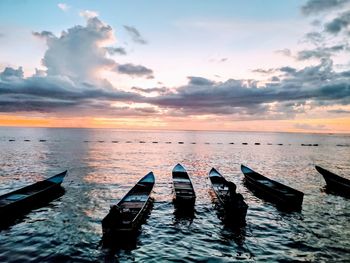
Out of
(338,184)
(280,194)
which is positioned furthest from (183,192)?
(338,184)

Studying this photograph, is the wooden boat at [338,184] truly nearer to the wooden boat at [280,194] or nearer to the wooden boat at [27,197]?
the wooden boat at [280,194]

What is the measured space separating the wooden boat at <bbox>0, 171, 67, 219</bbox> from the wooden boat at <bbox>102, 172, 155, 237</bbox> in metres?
8.82

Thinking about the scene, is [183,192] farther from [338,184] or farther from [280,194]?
[338,184]

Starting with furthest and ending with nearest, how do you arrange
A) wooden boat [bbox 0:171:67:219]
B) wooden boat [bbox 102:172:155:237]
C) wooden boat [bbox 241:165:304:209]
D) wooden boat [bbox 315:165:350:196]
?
1. wooden boat [bbox 315:165:350:196]
2. wooden boat [bbox 241:165:304:209]
3. wooden boat [bbox 0:171:67:219]
4. wooden boat [bbox 102:172:155:237]

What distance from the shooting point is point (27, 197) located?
2508 centimetres

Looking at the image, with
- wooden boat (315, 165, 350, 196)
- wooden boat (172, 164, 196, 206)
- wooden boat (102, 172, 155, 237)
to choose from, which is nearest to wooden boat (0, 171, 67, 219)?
wooden boat (102, 172, 155, 237)

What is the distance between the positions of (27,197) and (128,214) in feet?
36.5

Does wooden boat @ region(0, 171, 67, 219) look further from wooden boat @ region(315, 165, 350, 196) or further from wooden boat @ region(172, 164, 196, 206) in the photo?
wooden boat @ region(315, 165, 350, 196)

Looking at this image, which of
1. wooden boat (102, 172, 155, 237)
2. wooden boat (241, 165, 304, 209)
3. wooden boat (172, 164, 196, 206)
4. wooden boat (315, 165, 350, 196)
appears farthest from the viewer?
wooden boat (315, 165, 350, 196)

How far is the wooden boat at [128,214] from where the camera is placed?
17062mm

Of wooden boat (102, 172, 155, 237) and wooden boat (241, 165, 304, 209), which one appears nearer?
wooden boat (102, 172, 155, 237)

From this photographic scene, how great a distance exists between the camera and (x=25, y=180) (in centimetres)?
3938

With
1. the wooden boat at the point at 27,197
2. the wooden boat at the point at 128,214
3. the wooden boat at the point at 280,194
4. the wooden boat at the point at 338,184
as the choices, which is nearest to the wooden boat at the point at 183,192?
the wooden boat at the point at 128,214

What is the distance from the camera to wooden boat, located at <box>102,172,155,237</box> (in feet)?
56.0
